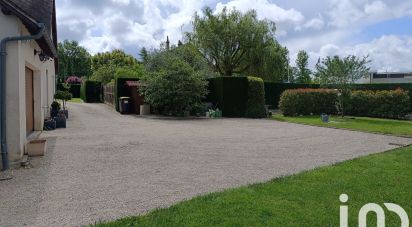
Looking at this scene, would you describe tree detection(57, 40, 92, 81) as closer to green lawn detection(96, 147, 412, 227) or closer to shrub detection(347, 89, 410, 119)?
shrub detection(347, 89, 410, 119)

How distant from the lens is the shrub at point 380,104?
21594mm

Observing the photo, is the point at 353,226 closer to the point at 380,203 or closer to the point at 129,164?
the point at 380,203

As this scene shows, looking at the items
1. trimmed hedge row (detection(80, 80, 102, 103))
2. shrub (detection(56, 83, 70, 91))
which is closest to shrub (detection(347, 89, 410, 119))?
shrub (detection(56, 83, 70, 91))

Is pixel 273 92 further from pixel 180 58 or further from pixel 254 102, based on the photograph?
pixel 254 102

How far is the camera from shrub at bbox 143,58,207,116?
2064 cm

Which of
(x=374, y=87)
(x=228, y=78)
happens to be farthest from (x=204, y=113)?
(x=374, y=87)

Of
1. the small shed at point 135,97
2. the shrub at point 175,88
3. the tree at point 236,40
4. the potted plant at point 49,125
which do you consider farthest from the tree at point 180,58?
the potted plant at point 49,125

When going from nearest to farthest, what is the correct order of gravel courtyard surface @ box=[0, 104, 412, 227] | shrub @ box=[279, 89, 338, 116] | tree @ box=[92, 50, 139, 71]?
1. gravel courtyard surface @ box=[0, 104, 412, 227]
2. shrub @ box=[279, 89, 338, 116]
3. tree @ box=[92, 50, 139, 71]

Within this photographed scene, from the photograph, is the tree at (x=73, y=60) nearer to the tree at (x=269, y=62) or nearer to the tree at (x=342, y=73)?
the tree at (x=269, y=62)

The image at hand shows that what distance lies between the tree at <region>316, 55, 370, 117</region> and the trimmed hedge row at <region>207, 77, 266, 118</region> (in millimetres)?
3604

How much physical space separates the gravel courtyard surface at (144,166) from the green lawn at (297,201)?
496mm

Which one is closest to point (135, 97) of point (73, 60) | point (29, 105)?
point (29, 105)

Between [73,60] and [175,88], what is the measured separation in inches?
2227

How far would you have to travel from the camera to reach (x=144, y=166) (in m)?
7.96
